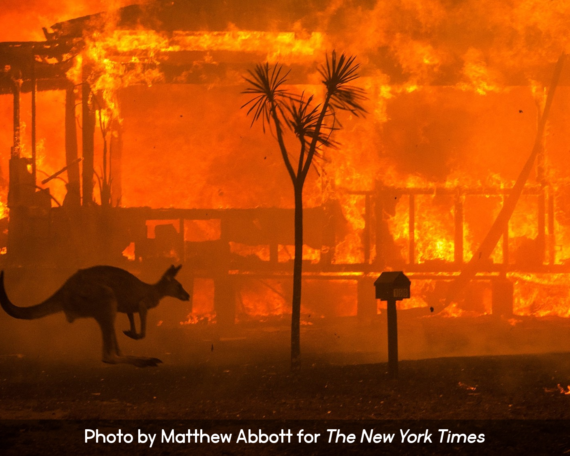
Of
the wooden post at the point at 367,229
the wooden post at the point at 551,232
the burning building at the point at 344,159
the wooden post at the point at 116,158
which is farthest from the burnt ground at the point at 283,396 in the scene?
the wooden post at the point at 116,158

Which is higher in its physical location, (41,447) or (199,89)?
(199,89)

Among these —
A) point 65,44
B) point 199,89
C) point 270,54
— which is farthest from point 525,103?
point 65,44

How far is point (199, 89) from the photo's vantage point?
858 inches

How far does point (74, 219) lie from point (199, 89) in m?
7.33

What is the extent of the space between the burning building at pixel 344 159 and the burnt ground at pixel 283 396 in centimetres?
560

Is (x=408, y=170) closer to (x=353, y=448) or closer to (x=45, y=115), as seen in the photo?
(x=45, y=115)

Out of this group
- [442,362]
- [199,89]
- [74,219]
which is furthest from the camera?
[199,89]

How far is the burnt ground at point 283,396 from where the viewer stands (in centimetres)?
648

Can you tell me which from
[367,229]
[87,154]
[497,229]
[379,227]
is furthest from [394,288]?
[87,154]

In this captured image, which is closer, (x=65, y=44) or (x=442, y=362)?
(x=442, y=362)

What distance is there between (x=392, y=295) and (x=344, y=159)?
11.6 metres

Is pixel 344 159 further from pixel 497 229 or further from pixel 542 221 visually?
pixel 542 221

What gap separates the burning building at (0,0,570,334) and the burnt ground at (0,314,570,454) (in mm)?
5605

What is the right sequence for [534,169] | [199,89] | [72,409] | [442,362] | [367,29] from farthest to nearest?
[199,89], [534,169], [367,29], [442,362], [72,409]
